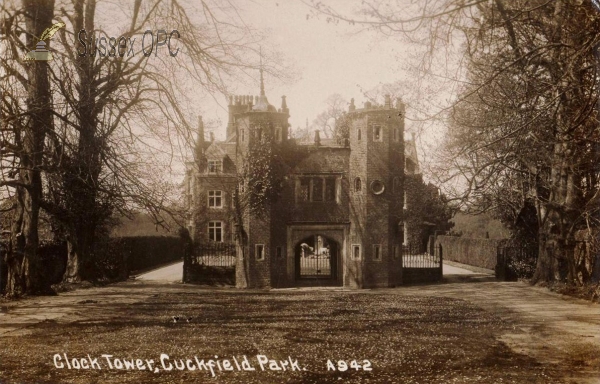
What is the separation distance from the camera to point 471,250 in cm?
4241

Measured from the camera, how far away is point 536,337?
40.4 ft

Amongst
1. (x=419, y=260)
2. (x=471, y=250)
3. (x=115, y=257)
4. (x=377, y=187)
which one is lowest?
(x=419, y=260)

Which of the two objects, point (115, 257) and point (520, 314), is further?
point (115, 257)

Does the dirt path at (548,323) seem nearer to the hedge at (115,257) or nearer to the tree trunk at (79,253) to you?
the hedge at (115,257)

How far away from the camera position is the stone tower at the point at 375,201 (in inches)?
1150

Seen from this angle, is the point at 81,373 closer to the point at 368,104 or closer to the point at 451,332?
the point at 451,332

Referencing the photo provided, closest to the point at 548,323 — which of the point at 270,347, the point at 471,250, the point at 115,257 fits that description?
the point at 270,347

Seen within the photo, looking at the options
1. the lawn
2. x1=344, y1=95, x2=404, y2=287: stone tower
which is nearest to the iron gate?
x1=344, y1=95, x2=404, y2=287: stone tower

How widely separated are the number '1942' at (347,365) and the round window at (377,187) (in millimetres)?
19745

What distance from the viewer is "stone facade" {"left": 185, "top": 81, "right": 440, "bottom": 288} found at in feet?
95.9

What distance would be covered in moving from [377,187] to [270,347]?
A: 63.1ft

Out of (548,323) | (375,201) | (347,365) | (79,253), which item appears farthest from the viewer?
(375,201)

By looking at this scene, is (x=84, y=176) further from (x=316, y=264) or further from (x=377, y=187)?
(x=316, y=264)

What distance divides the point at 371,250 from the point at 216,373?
815 inches
